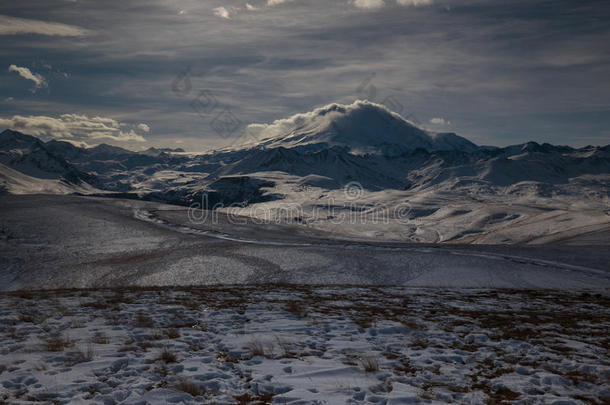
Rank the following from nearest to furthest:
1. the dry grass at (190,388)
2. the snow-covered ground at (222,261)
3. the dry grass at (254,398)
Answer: the dry grass at (254,398) < the dry grass at (190,388) < the snow-covered ground at (222,261)

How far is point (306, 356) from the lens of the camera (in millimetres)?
10039

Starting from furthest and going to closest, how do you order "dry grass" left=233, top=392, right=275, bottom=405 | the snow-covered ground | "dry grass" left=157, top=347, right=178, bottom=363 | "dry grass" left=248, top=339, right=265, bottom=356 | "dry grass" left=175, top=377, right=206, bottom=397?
the snow-covered ground < "dry grass" left=248, top=339, right=265, bottom=356 < "dry grass" left=157, top=347, right=178, bottom=363 < "dry grass" left=175, top=377, right=206, bottom=397 < "dry grass" left=233, top=392, right=275, bottom=405

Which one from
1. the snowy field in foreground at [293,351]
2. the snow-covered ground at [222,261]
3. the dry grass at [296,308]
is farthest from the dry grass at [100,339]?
the snow-covered ground at [222,261]

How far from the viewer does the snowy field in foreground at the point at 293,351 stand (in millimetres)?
7871

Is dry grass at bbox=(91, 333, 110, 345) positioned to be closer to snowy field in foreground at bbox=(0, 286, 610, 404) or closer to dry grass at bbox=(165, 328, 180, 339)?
snowy field in foreground at bbox=(0, 286, 610, 404)

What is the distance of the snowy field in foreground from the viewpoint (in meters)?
7.87

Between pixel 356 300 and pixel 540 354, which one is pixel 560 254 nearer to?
pixel 356 300

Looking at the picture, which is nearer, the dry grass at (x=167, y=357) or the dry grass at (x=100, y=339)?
the dry grass at (x=167, y=357)

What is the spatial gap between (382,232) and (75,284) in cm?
15085

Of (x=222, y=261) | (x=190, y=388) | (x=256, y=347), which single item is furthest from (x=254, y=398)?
(x=222, y=261)

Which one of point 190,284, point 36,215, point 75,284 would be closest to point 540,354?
point 190,284

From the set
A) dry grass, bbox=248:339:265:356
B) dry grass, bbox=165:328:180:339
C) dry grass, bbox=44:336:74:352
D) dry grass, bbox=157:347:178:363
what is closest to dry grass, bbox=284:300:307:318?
dry grass, bbox=248:339:265:356

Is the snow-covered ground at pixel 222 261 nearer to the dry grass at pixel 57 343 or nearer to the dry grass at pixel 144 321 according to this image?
the dry grass at pixel 144 321

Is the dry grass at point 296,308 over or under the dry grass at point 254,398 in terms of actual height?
under
